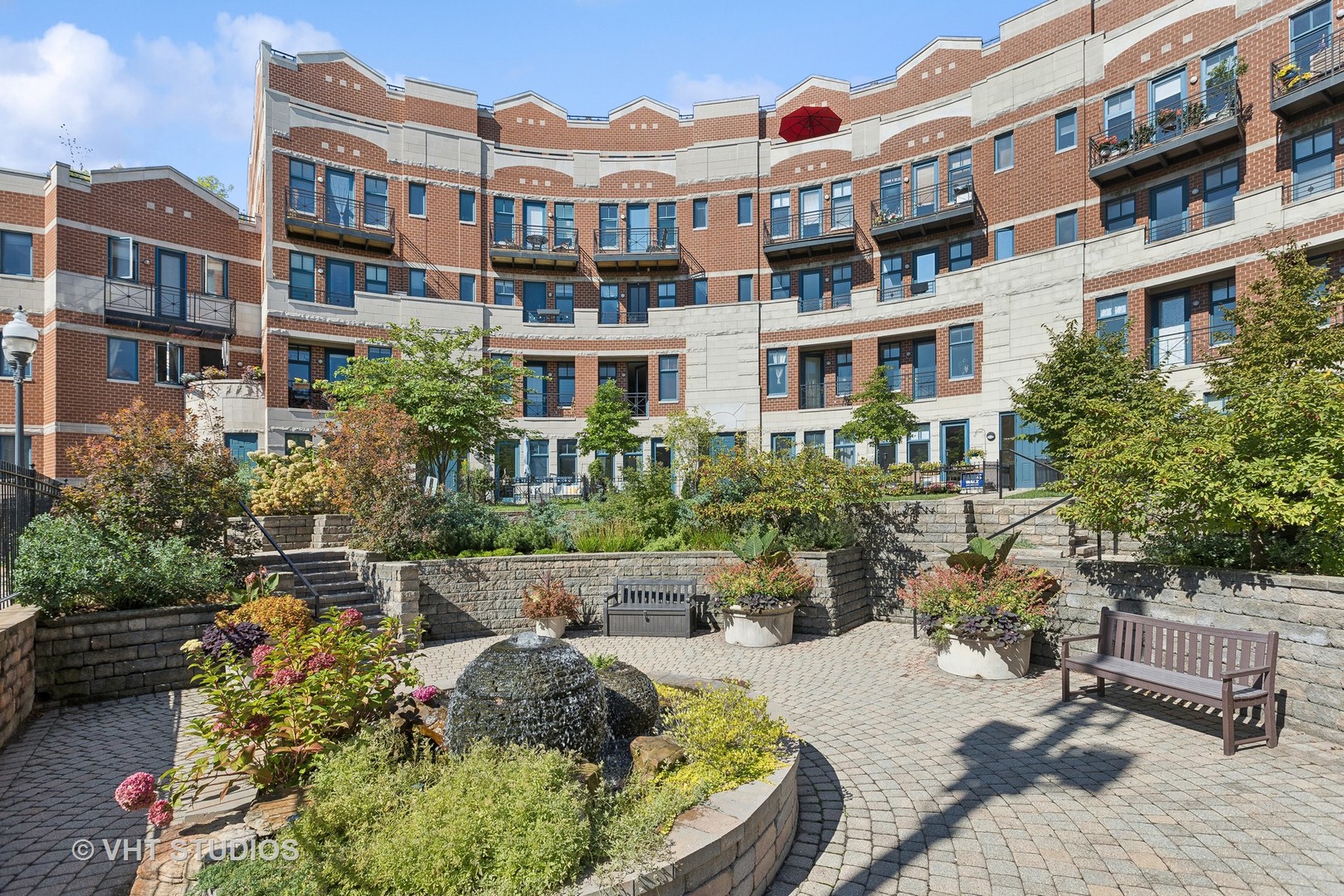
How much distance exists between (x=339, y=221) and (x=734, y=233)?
1632 cm

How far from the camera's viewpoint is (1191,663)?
651 centimetres

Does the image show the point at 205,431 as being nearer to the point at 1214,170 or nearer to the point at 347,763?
the point at 347,763

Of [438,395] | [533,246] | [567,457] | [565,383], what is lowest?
[567,457]

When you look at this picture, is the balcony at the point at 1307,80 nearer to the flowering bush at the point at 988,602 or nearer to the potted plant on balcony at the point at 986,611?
the potted plant on balcony at the point at 986,611

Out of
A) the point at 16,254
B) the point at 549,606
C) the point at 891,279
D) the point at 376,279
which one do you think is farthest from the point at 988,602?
the point at 16,254

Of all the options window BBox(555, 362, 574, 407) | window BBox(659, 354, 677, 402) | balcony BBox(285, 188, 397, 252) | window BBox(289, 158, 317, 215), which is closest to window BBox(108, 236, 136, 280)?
balcony BBox(285, 188, 397, 252)

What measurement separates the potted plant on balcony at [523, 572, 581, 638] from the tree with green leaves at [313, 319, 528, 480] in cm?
687

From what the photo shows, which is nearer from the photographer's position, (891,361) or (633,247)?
(891,361)

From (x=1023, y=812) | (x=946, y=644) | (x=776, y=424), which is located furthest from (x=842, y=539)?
(x=776, y=424)

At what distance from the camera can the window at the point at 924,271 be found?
26.0 metres

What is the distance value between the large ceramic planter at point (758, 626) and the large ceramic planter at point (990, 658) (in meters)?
2.85

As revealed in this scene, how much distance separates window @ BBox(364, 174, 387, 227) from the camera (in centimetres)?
2669

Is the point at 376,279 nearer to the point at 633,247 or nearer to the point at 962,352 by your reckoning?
the point at 633,247

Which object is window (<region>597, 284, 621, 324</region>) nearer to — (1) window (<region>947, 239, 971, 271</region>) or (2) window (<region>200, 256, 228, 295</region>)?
(1) window (<region>947, 239, 971, 271</region>)
